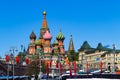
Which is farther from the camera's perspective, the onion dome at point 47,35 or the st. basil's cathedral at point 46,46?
the onion dome at point 47,35

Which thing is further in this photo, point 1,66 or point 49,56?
point 49,56

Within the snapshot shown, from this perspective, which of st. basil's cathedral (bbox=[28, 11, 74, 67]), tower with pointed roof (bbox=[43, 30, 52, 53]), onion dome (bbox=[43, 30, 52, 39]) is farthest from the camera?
onion dome (bbox=[43, 30, 52, 39])

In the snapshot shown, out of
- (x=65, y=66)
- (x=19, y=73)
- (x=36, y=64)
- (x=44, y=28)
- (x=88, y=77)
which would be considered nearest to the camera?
(x=88, y=77)

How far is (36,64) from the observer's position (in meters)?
152

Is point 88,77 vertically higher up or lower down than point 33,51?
lower down

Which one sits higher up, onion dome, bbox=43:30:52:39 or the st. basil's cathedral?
onion dome, bbox=43:30:52:39

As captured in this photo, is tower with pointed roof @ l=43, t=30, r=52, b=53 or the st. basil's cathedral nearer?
tower with pointed roof @ l=43, t=30, r=52, b=53

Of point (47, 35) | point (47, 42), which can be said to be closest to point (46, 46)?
point (47, 42)

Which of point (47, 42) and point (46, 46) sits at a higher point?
point (47, 42)

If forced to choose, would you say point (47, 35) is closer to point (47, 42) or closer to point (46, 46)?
point (47, 42)

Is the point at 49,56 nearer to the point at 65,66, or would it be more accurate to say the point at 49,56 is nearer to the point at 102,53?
the point at 65,66

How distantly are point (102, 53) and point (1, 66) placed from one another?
5491cm

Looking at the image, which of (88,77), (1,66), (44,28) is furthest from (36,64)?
(88,77)

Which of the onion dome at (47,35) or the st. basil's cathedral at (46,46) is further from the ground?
the onion dome at (47,35)
